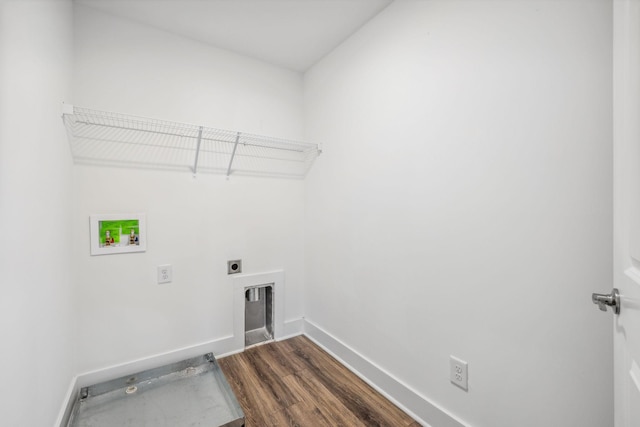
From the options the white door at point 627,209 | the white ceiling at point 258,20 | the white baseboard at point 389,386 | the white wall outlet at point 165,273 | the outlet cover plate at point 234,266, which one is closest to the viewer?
the white door at point 627,209

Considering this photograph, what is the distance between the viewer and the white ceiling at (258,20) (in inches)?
65.8

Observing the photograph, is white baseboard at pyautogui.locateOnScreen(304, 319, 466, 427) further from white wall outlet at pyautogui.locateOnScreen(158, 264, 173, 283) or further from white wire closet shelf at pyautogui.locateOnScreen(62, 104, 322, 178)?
white wire closet shelf at pyautogui.locateOnScreen(62, 104, 322, 178)

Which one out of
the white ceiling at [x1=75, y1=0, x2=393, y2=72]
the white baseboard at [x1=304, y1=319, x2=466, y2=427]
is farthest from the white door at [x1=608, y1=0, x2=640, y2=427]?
the white ceiling at [x1=75, y1=0, x2=393, y2=72]

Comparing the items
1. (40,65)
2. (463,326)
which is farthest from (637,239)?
(40,65)

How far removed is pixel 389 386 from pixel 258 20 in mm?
2462

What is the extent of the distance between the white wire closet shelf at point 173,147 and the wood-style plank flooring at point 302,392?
144 cm

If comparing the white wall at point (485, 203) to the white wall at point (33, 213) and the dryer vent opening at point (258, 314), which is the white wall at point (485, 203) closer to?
the dryer vent opening at point (258, 314)

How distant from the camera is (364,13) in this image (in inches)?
69.2

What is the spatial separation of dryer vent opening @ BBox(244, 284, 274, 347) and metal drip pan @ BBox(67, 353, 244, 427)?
520mm

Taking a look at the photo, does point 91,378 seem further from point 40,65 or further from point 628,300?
point 628,300

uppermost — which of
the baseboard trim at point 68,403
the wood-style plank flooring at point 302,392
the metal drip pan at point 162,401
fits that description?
the baseboard trim at point 68,403

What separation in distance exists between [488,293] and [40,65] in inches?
84.2

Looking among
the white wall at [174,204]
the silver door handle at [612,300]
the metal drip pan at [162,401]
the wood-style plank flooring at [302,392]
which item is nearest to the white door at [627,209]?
the silver door handle at [612,300]

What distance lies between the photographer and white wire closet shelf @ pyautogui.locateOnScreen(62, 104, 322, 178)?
167 cm
